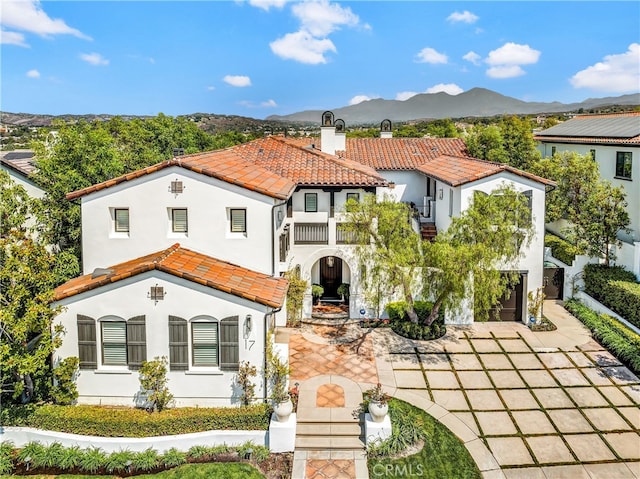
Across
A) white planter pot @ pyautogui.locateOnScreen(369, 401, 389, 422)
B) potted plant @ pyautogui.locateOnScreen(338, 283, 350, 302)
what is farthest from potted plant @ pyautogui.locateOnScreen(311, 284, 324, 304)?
white planter pot @ pyautogui.locateOnScreen(369, 401, 389, 422)

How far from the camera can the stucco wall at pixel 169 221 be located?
18.7 meters

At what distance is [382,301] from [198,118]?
10624 cm

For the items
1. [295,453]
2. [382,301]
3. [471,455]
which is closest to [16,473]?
[295,453]

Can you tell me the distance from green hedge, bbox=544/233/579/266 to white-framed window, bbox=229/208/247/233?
1908 centimetres

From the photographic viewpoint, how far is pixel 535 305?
2359 centimetres

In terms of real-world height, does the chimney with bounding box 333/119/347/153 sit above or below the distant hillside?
below

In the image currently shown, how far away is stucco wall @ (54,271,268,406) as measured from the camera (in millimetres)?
15625

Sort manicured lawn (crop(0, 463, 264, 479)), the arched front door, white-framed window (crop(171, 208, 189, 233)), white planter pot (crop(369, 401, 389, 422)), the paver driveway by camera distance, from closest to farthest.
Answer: manicured lawn (crop(0, 463, 264, 479)) → the paver driveway → white planter pot (crop(369, 401, 389, 422)) → white-framed window (crop(171, 208, 189, 233)) → the arched front door

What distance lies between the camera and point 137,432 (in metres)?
14.5

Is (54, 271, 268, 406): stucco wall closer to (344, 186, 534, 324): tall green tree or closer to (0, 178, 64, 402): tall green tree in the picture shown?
(0, 178, 64, 402): tall green tree

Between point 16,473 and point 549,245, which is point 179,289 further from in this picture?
point 549,245

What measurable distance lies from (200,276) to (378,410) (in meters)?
7.28

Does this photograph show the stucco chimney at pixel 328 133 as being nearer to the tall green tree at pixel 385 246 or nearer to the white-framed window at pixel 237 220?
the tall green tree at pixel 385 246

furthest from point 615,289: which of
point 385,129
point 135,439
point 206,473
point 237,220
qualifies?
point 385,129
